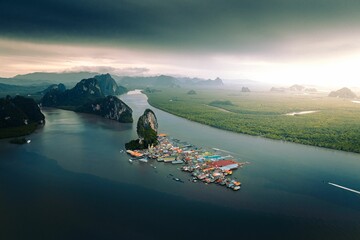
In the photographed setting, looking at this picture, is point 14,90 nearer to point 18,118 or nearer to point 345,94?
point 18,118

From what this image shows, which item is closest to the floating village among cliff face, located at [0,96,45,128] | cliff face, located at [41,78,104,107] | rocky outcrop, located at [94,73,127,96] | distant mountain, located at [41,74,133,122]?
distant mountain, located at [41,74,133,122]

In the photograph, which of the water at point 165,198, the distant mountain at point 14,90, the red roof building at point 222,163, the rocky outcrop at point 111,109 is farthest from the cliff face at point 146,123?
the distant mountain at point 14,90

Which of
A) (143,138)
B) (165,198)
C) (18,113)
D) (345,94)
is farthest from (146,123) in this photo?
(345,94)

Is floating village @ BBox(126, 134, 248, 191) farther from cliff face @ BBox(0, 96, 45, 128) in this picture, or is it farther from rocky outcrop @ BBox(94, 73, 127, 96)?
rocky outcrop @ BBox(94, 73, 127, 96)

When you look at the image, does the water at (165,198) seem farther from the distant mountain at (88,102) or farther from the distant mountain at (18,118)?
the distant mountain at (88,102)

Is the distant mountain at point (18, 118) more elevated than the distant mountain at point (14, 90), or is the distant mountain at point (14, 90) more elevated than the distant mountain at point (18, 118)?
the distant mountain at point (14, 90)

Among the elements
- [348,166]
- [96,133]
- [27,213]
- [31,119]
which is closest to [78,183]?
[27,213]

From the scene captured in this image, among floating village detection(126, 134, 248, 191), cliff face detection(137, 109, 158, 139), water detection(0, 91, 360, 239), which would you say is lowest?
water detection(0, 91, 360, 239)
